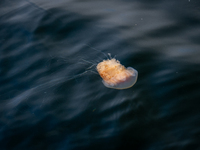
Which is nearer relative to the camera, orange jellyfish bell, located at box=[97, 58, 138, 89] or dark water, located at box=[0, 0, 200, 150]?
dark water, located at box=[0, 0, 200, 150]

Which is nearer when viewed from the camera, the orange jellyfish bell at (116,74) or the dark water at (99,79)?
the dark water at (99,79)

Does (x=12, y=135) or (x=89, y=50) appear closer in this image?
(x=12, y=135)

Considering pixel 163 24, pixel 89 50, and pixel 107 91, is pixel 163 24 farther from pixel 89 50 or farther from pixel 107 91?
pixel 107 91

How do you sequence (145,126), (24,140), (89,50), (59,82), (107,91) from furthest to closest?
1. (89,50)
2. (59,82)
3. (107,91)
4. (24,140)
5. (145,126)

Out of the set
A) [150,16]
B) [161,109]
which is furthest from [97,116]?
[150,16]
